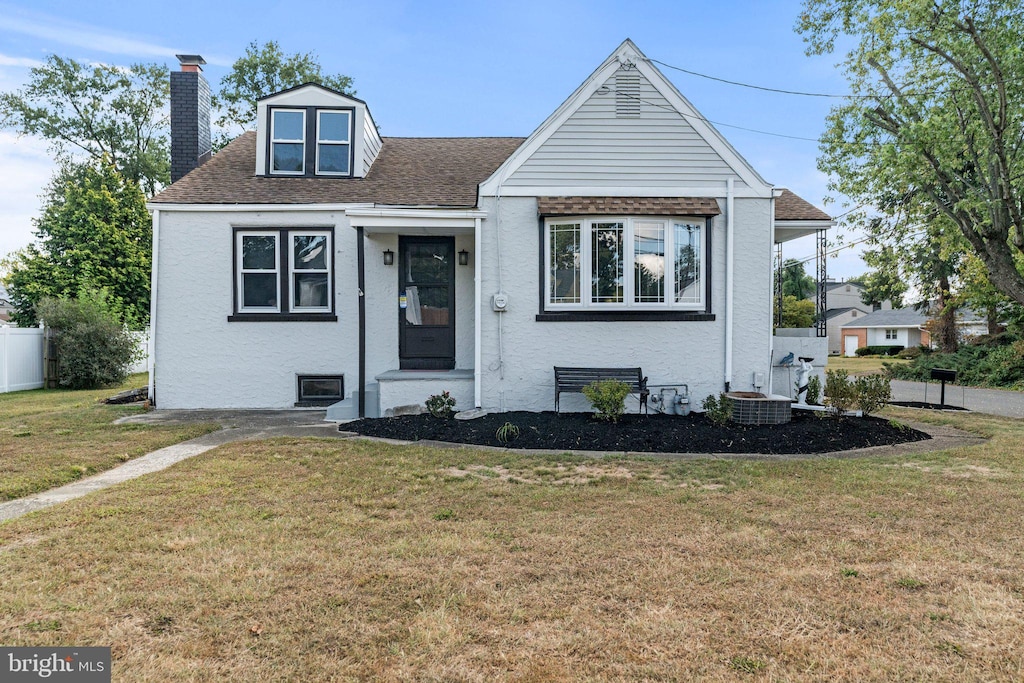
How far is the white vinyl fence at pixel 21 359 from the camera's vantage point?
14.1m

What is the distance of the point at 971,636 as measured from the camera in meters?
2.77

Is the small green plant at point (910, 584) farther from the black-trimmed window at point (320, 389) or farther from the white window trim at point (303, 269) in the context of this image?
the white window trim at point (303, 269)

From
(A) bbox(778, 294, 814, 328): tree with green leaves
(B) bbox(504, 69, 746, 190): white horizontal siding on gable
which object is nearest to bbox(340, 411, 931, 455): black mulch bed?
(B) bbox(504, 69, 746, 190): white horizontal siding on gable

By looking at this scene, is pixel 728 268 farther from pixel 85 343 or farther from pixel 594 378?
pixel 85 343

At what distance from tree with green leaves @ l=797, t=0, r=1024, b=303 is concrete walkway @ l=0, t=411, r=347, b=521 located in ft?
42.1

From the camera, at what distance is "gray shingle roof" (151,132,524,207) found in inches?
424

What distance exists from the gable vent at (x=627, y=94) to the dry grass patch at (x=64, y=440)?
8466mm

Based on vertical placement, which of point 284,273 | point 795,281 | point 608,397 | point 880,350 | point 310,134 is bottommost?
point 608,397

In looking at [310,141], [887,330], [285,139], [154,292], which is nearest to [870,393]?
[310,141]

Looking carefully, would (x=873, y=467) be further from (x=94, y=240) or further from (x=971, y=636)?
(x=94, y=240)

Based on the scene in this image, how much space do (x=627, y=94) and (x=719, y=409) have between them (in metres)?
5.45

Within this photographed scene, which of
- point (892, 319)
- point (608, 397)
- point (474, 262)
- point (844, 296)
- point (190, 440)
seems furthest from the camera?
point (844, 296)

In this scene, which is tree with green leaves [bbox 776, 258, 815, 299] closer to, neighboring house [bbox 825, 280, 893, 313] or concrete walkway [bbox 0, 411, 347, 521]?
neighboring house [bbox 825, 280, 893, 313]

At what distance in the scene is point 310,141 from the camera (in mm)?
11789
